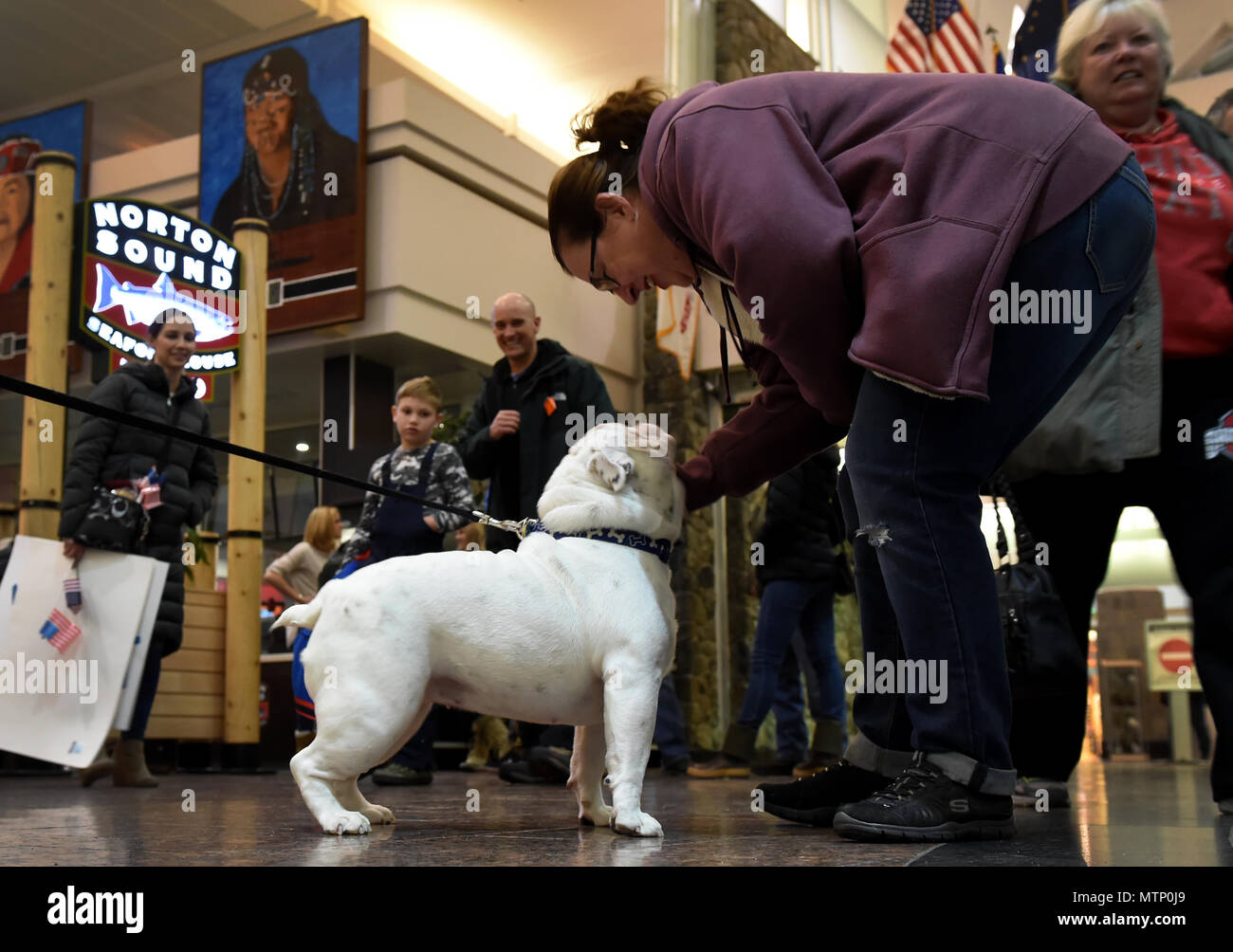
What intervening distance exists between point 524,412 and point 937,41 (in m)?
6.60

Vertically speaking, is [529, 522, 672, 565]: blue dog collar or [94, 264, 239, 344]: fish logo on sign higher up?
[94, 264, 239, 344]: fish logo on sign

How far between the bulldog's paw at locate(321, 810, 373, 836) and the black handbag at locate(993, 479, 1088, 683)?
Answer: 157 centimetres

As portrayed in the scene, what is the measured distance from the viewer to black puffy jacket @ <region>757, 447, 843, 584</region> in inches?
225

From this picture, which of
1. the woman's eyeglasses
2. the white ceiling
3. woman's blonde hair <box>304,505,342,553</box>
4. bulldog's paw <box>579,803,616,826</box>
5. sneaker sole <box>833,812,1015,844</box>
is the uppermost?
the white ceiling

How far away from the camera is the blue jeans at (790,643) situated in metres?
5.76

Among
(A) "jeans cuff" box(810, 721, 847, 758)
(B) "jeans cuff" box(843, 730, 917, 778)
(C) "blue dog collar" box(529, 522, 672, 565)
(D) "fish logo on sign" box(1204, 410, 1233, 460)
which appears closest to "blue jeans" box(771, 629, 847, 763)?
(A) "jeans cuff" box(810, 721, 847, 758)

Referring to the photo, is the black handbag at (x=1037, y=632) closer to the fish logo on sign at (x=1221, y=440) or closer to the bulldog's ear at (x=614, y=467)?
the fish logo on sign at (x=1221, y=440)

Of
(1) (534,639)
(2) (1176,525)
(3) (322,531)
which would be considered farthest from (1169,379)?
(3) (322,531)

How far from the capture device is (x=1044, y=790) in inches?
111

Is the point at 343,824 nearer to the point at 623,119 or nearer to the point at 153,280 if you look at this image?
the point at 623,119

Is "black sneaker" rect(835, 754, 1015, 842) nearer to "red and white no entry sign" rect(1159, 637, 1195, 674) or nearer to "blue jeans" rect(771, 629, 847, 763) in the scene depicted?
"blue jeans" rect(771, 629, 847, 763)

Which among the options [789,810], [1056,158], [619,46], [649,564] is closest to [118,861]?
[649,564]

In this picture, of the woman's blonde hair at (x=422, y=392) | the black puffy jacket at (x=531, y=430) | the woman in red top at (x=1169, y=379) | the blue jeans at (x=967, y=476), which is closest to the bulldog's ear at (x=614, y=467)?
the blue jeans at (x=967, y=476)
